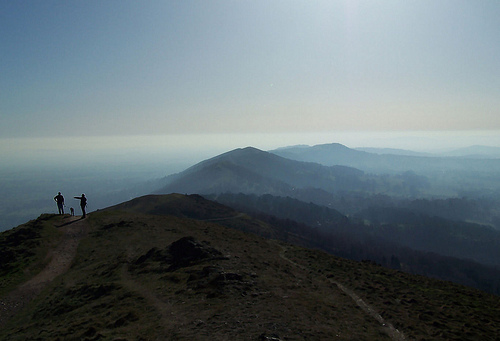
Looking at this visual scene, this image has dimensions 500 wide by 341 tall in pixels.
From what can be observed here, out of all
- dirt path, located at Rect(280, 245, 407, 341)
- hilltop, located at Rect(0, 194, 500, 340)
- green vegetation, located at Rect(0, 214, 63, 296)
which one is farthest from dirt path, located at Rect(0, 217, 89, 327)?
dirt path, located at Rect(280, 245, 407, 341)

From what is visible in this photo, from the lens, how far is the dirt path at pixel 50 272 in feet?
66.3

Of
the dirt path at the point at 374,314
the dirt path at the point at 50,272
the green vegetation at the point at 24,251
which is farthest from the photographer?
the green vegetation at the point at 24,251

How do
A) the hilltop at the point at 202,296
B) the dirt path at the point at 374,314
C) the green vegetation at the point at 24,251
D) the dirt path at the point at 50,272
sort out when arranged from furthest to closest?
the green vegetation at the point at 24,251 < the dirt path at the point at 50,272 < the dirt path at the point at 374,314 < the hilltop at the point at 202,296

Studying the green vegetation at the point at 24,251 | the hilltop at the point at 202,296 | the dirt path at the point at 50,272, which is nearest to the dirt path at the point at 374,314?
the hilltop at the point at 202,296

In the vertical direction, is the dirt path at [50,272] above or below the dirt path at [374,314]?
above

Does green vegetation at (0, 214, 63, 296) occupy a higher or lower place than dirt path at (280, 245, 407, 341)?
higher

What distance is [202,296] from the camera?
662 inches

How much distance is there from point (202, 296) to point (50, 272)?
1982 centimetres

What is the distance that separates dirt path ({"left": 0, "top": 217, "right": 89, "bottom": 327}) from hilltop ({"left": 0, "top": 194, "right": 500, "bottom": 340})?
14 centimetres

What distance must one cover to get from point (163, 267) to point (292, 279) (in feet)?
39.3

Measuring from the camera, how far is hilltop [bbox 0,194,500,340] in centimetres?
1375

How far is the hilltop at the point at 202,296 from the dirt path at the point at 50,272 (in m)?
0.14

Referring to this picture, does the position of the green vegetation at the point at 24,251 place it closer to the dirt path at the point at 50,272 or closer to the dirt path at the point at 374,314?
the dirt path at the point at 50,272

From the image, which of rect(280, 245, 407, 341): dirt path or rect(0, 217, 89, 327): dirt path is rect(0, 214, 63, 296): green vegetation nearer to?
rect(0, 217, 89, 327): dirt path
